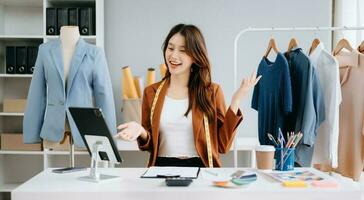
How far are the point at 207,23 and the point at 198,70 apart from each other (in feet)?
6.14

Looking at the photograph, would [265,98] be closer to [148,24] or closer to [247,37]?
[247,37]

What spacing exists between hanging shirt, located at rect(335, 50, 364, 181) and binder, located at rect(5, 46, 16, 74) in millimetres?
2547

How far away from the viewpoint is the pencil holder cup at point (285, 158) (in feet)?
6.22

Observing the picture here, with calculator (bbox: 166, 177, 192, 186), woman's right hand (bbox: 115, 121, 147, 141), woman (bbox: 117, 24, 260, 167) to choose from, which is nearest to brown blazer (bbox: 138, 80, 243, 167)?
woman (bbox: 117, 24, 260, 167)

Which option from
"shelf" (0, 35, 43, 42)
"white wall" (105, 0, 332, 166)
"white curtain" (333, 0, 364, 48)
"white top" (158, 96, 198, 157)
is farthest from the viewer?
"white wall" (105, 0, 332, 166)

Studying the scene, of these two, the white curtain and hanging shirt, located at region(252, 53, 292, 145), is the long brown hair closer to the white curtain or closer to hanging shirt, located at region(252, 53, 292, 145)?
hanging shirt, located at region(252, 53, 292, 145)

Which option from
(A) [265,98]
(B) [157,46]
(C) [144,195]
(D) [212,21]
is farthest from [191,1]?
(C) [144,195]

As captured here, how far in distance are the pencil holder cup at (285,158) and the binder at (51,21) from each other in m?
2.39

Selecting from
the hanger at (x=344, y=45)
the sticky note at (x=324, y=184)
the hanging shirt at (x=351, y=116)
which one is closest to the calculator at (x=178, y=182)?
the sticky note at (x=324, y=184)

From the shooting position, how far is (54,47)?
2943 millimetres

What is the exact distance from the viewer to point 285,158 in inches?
74.8

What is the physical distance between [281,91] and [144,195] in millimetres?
1598

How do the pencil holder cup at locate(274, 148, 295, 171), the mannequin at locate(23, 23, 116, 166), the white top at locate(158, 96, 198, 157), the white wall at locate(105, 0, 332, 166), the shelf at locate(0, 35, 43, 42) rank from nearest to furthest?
the pencil holder cup at locate(274, 148, 295, 171)
the white top at locate(158, 96, 198, 157)
the mannequin at locate(23, 23, 116, 166)
the shelf at locate(0, 35, 43, 42)
the white wall at locate(105, 0, 332, 166)

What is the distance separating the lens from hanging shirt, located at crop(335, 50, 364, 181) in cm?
281
